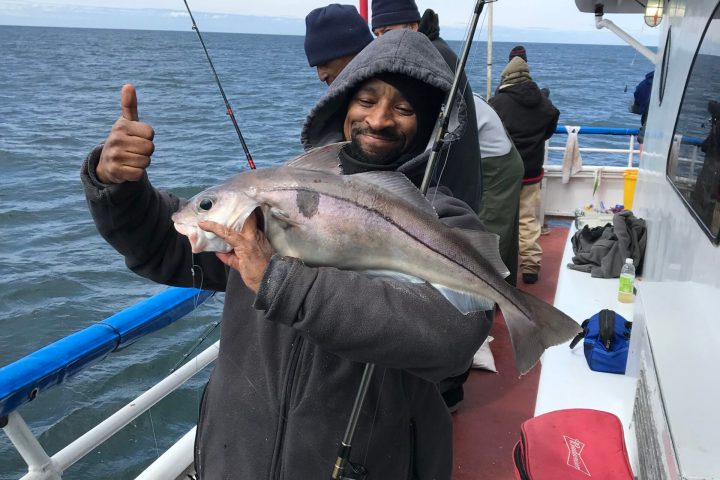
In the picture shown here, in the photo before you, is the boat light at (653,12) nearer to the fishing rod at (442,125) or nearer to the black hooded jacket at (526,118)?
the black hooded jacket at (526,118)

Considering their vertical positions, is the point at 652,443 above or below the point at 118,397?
above

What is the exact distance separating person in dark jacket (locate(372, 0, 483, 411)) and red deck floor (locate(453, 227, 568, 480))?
0.66ft

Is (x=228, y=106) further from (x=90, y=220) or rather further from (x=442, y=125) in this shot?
(x=90, y=220)

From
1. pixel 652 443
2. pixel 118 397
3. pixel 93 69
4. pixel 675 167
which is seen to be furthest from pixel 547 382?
pixel 93 69

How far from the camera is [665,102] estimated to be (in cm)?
445

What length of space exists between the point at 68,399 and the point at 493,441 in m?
4.83

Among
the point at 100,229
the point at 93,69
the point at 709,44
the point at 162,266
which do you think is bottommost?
the point at 93,69

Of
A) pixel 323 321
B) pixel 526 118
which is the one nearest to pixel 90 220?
pixel 526 118

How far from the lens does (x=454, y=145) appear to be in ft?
11.3

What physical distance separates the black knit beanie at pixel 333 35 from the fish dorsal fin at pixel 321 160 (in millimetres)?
2725

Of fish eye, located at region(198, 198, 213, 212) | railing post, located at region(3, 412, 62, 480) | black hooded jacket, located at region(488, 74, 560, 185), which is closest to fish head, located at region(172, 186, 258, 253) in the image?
fish eye, located at region(198, 198, 213, 212)

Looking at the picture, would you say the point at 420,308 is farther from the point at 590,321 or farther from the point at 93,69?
the point at 93,69

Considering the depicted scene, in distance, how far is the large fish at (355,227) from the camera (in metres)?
1.64

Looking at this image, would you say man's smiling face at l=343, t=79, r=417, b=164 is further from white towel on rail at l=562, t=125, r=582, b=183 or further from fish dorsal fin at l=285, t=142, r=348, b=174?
white towel on rail at l=562, t=125, r=582, b=183
